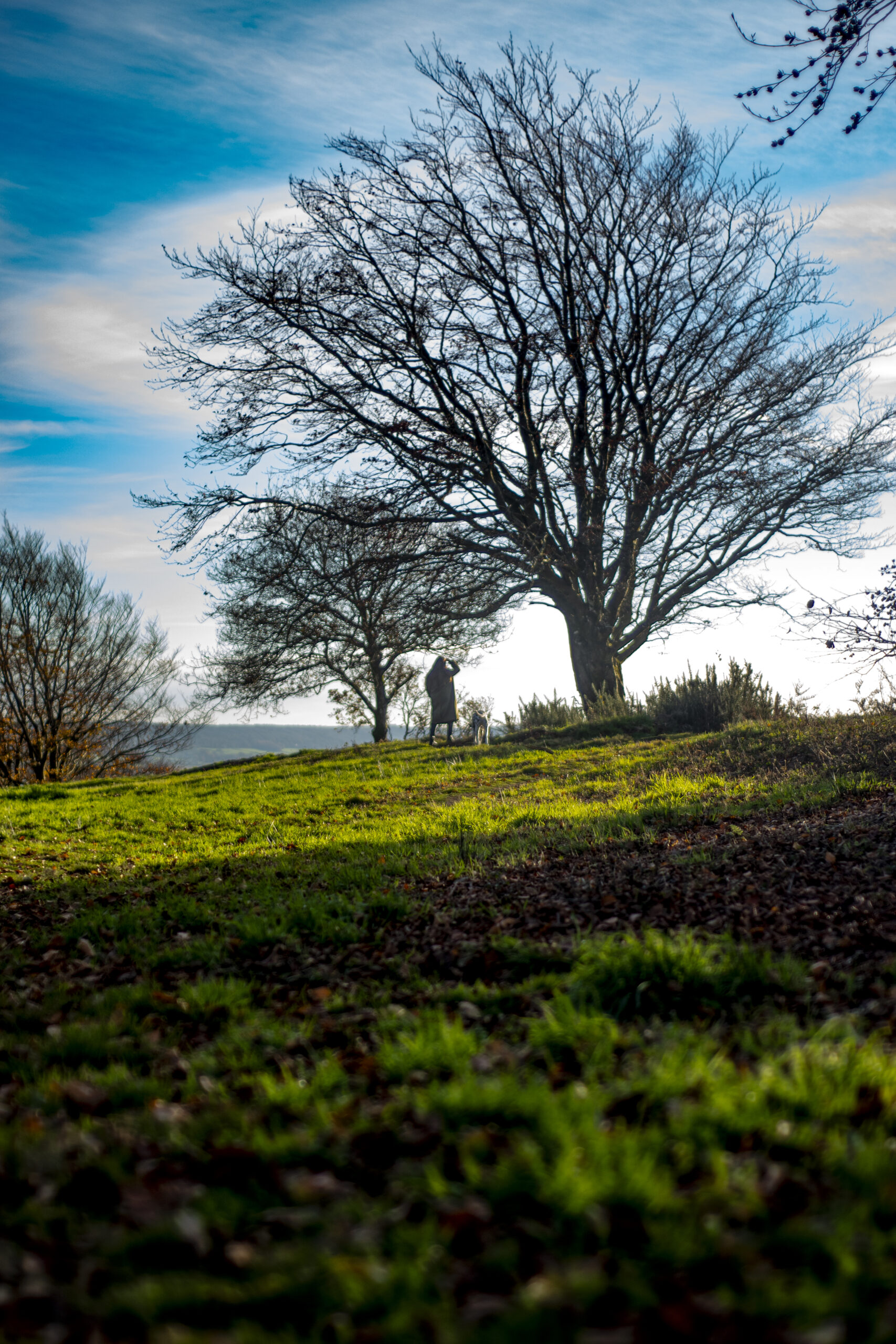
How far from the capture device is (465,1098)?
2986 millimetres

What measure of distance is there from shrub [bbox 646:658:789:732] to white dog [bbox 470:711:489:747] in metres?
4.26

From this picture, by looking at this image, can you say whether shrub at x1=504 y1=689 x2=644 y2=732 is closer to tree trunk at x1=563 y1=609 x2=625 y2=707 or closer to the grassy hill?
tree trunk at x1=563 y1=609 x2=625 y2=707

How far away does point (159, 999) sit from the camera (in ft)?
15.2

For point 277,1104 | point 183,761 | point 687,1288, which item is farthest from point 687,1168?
point 183,761

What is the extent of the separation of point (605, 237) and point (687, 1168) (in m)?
20.6

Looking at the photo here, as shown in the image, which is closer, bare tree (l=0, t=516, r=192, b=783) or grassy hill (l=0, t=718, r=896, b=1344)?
grassy hill (l=0, t=718, r=896, b=1344)

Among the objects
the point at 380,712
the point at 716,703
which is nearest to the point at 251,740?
the point at 380,712

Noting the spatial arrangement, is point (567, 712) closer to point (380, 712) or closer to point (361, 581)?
point (361, 581)

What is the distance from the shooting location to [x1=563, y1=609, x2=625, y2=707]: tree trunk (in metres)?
20.8

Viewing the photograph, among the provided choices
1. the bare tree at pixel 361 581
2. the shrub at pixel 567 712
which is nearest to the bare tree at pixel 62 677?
the bare tree at pixel 361 581

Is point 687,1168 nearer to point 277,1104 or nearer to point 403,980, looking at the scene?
point 277,1104

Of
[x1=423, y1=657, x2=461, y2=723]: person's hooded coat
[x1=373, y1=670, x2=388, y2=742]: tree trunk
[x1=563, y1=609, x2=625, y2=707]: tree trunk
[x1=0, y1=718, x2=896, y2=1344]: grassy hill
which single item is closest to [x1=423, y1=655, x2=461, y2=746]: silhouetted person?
[x1=423, y1=657, x2=461, y2=723]: person's hooded coat

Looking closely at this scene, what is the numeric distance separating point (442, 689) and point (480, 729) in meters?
1.41

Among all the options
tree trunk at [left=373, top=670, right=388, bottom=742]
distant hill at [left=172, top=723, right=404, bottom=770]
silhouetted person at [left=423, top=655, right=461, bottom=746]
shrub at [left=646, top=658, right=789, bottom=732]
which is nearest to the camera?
shrub at [left=646, top=658, right=789, bottom=732]
